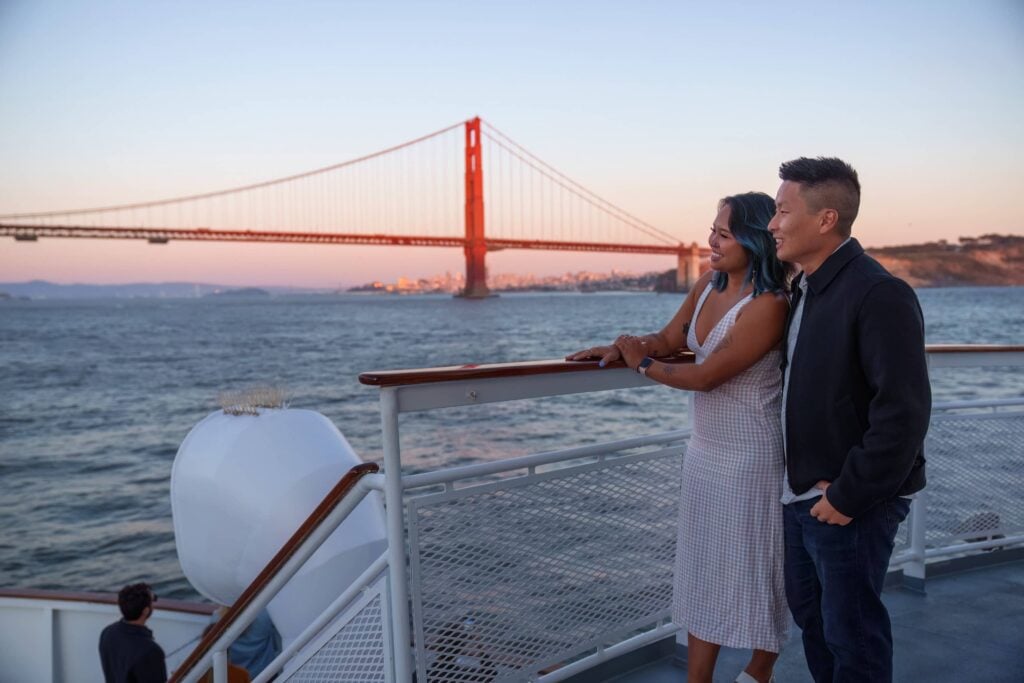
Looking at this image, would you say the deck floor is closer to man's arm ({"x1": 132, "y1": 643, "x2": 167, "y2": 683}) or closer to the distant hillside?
man's arm ({"x1": 132, "y1": 643, "x2": 167, "y2": 683})

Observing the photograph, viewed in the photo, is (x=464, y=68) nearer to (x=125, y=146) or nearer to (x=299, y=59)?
(x=299, y=59)

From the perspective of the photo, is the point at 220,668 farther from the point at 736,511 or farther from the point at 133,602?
the point at 133,602

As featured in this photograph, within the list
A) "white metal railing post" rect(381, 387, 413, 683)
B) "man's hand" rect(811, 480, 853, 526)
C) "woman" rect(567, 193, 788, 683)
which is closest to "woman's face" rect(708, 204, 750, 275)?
"woman" rect(567, 193, 788, 683)

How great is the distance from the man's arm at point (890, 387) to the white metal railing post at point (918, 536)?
1.45 meters

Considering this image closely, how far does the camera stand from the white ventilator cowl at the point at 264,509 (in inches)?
121

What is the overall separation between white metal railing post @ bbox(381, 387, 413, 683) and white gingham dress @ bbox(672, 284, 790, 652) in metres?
0.55

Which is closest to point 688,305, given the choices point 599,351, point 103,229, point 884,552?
point 599,351

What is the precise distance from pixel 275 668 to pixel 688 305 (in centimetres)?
115

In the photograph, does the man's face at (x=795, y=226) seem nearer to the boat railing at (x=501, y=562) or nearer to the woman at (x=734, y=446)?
the woman at (x=734, y=446)

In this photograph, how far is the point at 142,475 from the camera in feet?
41.8

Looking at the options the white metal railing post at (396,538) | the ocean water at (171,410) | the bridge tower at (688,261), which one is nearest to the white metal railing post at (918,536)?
the white metal railing post at (396,538)

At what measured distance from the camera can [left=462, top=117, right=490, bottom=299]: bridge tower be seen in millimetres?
43312

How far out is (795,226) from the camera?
4.10ft

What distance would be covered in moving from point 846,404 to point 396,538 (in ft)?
2.55
